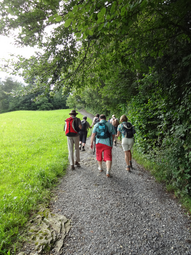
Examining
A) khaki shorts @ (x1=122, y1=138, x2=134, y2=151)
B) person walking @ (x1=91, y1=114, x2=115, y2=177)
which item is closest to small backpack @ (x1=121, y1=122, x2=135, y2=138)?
khaki shorts @ (x1=122, y1=138, x2=134, y2=151)

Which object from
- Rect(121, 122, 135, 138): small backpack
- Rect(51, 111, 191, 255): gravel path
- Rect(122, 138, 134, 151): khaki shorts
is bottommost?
Rect(51, 111, 191, 255): gravel path

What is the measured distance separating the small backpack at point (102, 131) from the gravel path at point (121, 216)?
1.42 meters

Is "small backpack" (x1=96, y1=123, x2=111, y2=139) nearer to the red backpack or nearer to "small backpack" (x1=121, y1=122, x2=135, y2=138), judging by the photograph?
"small backpack" (x1=121, y1=122, x2=135, y2=138)

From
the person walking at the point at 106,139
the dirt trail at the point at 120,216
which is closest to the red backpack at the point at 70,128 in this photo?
the person walking at the point at 106,139

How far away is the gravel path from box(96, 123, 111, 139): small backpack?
142 cm

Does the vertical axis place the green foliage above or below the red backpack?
above

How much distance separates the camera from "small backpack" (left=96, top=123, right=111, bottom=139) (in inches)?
185

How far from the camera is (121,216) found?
9.56 feet

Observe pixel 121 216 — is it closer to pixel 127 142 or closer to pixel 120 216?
pixel 120 216

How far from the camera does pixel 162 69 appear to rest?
13.6ft

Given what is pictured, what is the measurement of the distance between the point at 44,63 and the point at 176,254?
521cm

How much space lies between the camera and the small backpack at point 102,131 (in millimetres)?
4688

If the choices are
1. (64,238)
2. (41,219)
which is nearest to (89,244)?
(64,238)

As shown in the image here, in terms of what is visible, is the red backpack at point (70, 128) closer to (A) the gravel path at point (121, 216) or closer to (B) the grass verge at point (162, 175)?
(A) the gravel path at point (121, 216)
